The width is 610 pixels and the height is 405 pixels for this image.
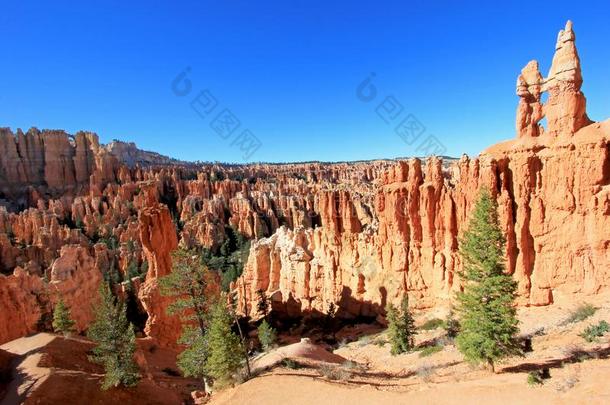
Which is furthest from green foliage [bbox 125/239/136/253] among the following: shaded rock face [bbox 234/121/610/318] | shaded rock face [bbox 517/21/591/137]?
shaded rock face [bbox 517/21/591/137]

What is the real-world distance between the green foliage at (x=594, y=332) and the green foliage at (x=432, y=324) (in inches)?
469

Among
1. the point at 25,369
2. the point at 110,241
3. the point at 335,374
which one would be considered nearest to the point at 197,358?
the point at 335,374

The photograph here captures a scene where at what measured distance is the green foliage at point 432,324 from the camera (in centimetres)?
2727

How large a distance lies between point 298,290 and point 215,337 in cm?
2774

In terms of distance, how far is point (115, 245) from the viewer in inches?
2511

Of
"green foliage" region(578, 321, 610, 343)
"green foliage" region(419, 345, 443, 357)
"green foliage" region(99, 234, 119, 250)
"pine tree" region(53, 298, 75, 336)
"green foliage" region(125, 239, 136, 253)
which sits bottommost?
"green foliage" region(419, 345, 443, 357)

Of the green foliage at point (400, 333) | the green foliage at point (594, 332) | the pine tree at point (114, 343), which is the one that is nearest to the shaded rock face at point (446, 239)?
the green foliage at point (400, 333)

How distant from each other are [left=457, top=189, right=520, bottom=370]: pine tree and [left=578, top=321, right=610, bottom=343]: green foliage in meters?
4.44

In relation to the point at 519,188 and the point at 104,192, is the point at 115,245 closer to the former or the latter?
the point at 104,192

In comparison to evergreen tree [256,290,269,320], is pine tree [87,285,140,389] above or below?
above

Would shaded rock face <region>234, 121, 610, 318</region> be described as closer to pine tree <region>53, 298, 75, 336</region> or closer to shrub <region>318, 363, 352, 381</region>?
shrub <region>318, 363, 352, 381</region>

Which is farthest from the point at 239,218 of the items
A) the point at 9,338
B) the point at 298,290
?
the point at 9,338

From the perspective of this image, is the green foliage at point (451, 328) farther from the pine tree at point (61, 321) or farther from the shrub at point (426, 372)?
the pine tree at point (61, 321)

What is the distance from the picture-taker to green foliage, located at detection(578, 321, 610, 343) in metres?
14.9
